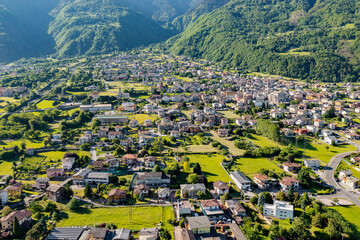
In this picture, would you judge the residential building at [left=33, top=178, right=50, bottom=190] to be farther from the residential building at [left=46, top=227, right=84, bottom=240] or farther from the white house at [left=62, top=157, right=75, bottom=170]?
the residential building at [left=46, top=227, right=84, bottom=240]

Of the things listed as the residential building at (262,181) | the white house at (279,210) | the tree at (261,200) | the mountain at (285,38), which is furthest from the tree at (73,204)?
the mountain at (285,38)

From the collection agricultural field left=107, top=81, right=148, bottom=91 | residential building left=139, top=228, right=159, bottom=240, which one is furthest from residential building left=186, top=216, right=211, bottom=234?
agricultural field left=107, top=81, right=148, bottom=91

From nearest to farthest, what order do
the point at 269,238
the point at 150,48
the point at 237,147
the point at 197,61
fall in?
1. the point at 269,238
2. the point at 237,147
3. the point at 197,61
4. the point at 150,48

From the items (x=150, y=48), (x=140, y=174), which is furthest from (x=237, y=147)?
(x=150, y=48)

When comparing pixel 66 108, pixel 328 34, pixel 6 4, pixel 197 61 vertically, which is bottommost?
pixel 66 108

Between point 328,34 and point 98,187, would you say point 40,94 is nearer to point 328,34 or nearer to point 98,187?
point 98,187

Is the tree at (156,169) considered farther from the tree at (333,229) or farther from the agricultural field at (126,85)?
the agricultural field at (126,85)
